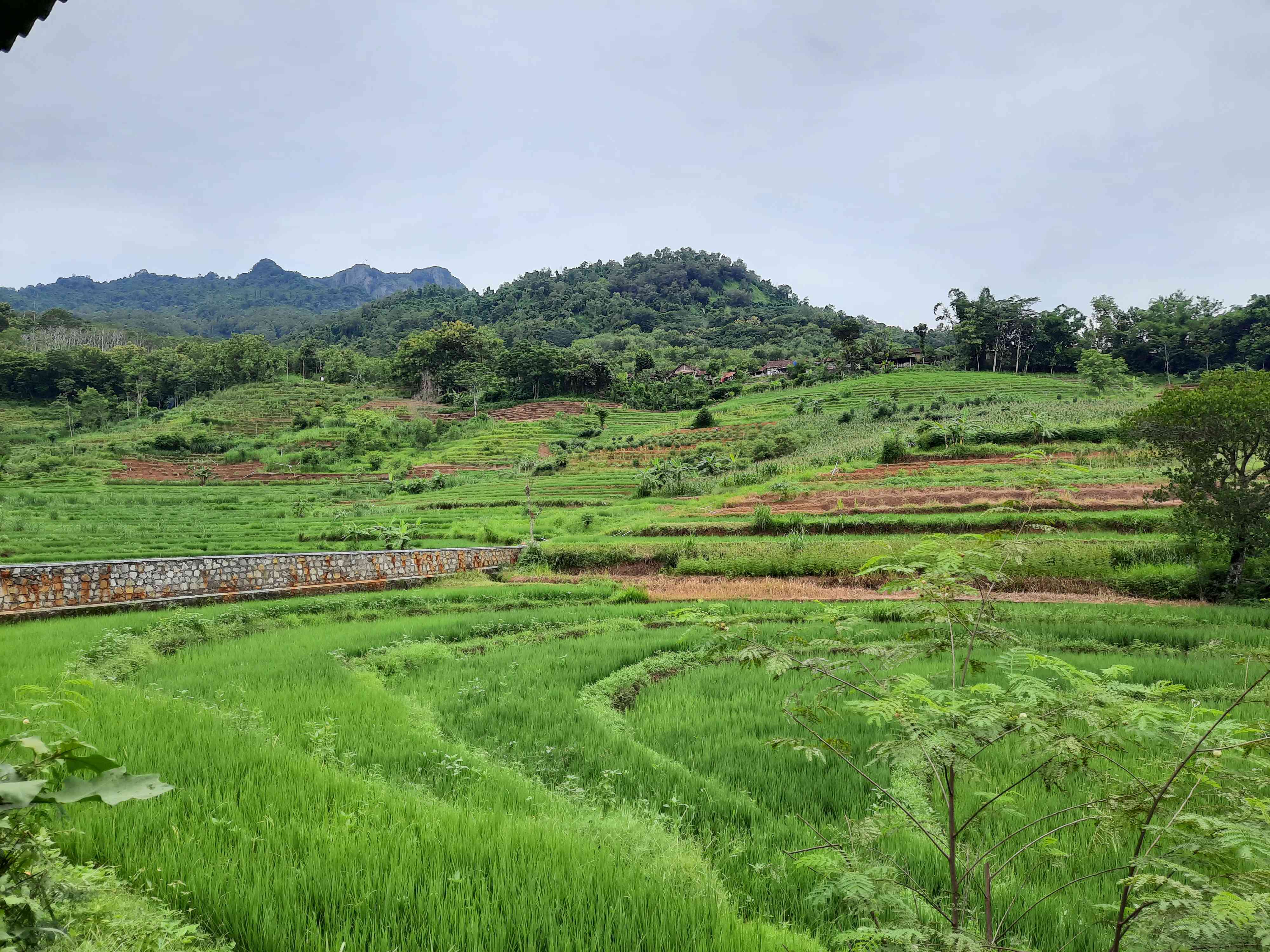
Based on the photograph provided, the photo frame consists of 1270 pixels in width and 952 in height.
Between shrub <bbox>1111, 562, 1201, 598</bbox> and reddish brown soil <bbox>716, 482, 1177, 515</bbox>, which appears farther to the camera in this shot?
reddish brown soil <bbox>716, 482, 1177, 515</bbox>

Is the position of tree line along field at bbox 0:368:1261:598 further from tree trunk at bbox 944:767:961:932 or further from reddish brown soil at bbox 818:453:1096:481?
tree trunk at bbox 944:767:961:932

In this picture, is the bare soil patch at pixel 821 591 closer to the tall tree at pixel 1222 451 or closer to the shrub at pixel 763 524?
the tall tree at pixel 1222 451

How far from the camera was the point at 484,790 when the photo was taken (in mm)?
5078

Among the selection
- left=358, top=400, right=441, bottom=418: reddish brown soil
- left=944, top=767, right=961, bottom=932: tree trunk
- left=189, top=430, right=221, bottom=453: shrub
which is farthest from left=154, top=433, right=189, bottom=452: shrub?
left=944, top=767, right=961, bottom=932: tree trunk

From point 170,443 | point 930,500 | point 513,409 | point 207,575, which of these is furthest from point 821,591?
point 513,409

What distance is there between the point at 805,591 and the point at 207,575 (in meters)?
17.1

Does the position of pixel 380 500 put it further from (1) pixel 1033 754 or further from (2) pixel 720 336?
(2) pixel 720 336

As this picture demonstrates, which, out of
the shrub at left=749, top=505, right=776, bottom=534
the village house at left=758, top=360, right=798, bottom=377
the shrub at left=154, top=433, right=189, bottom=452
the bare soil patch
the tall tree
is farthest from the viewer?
the village house at left=758, top=360, right=798, bottom=377

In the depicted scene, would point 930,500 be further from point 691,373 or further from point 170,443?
point 691,373

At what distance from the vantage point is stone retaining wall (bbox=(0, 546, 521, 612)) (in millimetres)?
13992

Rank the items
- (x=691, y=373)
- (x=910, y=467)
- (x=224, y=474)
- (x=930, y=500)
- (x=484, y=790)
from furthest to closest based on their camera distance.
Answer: (x=691, y=373)
(x=224, y=474)
(x=910, y=467)
(x=930, y=500)
(x=484, y=790)

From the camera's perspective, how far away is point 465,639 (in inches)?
512

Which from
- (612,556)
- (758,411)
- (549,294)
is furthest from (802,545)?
(549,294)

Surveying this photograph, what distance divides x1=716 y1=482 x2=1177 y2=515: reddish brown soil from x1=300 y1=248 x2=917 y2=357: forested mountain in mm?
70695
